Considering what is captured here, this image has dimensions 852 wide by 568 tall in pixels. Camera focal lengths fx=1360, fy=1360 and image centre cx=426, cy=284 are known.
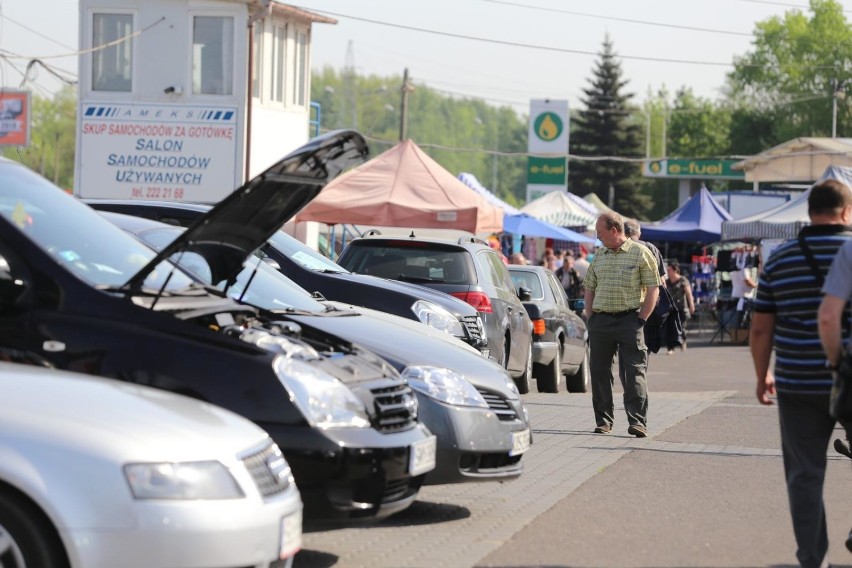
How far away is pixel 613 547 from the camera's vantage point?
267 inches

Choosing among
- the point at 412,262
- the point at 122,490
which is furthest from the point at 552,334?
the point at 122,490

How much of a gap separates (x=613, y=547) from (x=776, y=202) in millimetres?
38891

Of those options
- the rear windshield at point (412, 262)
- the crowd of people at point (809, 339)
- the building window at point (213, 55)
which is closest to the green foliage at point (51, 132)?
the building window at point (213, 55)

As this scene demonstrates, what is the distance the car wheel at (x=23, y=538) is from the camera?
177 inches

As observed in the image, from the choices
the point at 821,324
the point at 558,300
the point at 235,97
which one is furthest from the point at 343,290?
the point at 235,97

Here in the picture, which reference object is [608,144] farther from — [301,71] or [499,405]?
[499,405]

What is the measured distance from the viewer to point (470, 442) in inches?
275

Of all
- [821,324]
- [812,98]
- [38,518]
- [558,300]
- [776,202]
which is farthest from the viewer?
[812,98]

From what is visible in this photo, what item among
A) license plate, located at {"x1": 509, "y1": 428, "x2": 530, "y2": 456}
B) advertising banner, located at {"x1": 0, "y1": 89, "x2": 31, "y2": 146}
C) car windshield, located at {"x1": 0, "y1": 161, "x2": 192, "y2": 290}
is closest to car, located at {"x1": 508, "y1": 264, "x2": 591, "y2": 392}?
license plate, located at {"x1": 509, "y1": 428, "x2": 530, "y2": 456}

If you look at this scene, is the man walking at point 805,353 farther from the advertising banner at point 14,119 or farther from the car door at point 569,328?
the advertising banner at point 14,119

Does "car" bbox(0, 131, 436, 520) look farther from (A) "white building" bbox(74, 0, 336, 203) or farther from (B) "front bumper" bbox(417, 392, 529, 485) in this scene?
(A) "white building" bbox(74, 0, 336, 203)

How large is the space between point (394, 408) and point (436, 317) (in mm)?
4908

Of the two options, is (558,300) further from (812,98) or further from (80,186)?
(812,98)

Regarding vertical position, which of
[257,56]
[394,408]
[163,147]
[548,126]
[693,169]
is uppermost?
[257,56]
